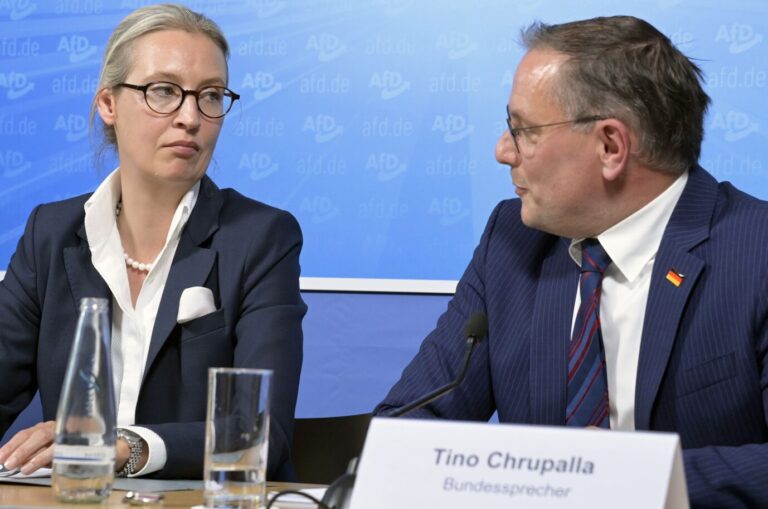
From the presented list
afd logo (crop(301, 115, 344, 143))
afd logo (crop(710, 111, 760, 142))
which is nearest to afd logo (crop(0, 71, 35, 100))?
afd logo (crop(301, 115, 344, 143))

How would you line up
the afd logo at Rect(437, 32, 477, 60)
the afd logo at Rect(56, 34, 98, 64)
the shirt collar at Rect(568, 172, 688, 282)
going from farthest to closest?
the afd logo at Rect(56, 34, 98, 64), the afd logo at Rect(437, 32, 477, 60), the shirt collar at Rect(568, 172, 688, 282)

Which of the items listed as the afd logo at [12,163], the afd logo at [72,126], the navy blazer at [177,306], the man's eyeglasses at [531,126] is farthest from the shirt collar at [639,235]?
the afd logo at [12,163]

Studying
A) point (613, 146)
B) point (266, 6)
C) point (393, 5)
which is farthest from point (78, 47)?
point (613, 146)

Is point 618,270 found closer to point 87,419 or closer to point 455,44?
point 87,419

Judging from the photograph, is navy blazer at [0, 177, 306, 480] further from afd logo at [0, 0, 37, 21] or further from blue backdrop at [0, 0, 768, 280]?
afd logo at [0, 0, 37, 21]

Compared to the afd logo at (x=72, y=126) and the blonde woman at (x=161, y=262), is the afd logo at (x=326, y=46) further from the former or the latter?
the blonde woman at (x=161, y=262)

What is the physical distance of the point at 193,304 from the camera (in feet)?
8.51

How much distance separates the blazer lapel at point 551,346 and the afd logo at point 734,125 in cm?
173

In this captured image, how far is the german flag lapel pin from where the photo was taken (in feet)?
7.38

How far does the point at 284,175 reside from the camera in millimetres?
4156

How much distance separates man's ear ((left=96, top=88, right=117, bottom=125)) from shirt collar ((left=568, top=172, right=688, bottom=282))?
1251 millimetres

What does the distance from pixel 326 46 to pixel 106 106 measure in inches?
55.6

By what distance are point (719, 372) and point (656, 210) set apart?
369 millimetres

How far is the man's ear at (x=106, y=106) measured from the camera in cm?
283
